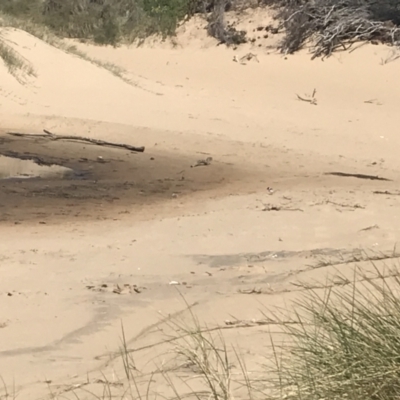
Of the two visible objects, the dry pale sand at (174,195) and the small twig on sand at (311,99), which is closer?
the dry pale sand at (174,195)

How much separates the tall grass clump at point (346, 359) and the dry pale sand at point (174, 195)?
44 cm

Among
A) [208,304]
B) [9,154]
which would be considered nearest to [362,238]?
[208,304]

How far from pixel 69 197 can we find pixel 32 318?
4.11m

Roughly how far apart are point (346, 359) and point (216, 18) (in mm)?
18337

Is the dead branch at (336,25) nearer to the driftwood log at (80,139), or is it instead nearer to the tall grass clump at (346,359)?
the driftwood log at (80,139)

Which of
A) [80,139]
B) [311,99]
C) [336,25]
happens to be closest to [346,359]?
[80,139]

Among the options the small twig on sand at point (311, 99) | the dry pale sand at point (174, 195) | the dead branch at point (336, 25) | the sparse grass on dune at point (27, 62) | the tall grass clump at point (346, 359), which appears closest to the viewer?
the tall grass clump at point (346, 359)

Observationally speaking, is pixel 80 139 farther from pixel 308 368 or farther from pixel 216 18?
pixel 308 368

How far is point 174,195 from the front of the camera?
9.38 meters

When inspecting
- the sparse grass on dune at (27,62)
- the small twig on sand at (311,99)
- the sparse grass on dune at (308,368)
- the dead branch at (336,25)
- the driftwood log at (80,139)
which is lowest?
the driftwood log at (80,139)

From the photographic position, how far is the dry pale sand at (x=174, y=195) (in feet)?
16.0

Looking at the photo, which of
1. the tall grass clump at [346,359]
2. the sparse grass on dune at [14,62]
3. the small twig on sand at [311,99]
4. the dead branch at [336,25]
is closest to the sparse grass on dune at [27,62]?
the sparse grass on dune at [14,62]

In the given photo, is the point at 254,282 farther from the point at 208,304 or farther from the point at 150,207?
the point at 150,207

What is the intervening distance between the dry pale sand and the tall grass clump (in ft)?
1.43
